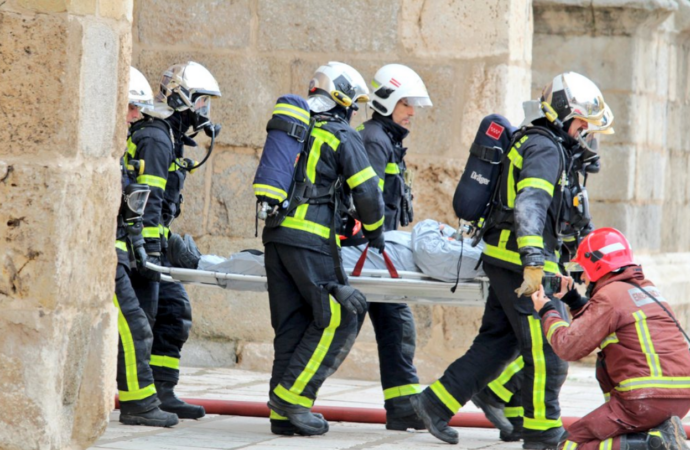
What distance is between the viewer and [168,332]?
739cm

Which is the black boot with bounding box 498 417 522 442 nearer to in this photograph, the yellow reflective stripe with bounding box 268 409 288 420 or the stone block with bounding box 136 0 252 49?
the yellow reflective stripe with bounding box 268 409 288 420

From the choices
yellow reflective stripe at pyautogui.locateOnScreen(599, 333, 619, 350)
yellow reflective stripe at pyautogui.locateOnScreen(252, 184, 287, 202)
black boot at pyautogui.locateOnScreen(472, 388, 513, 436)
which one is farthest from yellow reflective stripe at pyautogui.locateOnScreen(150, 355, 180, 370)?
yellow reflective stripe at pyautogui.locateOnScreen(599, 333, 619, 350)

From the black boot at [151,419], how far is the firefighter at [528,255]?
1.32 meters

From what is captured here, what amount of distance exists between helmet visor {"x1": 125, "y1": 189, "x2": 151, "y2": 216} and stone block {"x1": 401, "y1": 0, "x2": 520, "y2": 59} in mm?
2907

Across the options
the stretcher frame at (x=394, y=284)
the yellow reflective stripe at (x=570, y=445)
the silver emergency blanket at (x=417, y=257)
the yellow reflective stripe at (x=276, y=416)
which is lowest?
the yellow reflective stripe at (x=276, y=416)

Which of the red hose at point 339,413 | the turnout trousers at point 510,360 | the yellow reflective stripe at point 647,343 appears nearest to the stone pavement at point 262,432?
the red hose at point 339,413

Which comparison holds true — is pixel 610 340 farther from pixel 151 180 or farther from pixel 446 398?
pixel 151 180

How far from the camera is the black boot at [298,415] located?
6680 millimetres

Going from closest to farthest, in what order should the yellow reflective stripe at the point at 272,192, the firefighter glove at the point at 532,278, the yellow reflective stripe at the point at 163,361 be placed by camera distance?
the firefighter glove at the point at 532,278 → the yellow reflective stripe at the point at 272,192 → the yellow reflective stripe at the point at 163,361

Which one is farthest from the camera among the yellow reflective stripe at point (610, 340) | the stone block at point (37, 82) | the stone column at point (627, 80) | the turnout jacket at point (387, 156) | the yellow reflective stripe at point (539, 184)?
the stone column at point (627, 80)

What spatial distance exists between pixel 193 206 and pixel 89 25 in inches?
186

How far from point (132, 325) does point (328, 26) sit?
3175 mm

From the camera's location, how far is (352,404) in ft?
26.4

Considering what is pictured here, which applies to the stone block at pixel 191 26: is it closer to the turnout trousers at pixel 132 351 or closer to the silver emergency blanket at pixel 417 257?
the silver emergency blanket at pixel 417 257
